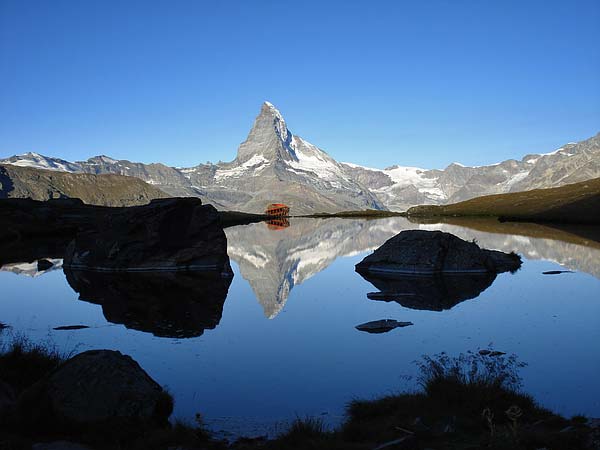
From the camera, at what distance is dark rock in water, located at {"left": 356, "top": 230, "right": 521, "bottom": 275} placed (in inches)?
1764

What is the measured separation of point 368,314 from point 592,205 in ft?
526

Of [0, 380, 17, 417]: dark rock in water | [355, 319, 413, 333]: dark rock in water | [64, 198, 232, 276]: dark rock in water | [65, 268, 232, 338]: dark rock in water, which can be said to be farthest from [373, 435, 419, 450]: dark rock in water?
[64, 198, 232, 276]: dark rock in water

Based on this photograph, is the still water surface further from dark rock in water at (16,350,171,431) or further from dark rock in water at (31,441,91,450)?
dark rock in water at (31,441,91,450)

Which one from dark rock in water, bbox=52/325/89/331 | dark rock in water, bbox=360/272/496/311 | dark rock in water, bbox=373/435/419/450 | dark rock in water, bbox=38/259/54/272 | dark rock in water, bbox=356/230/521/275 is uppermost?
dark rock in water, bbox=356/230/521/275

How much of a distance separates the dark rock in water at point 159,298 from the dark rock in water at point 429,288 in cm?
1080

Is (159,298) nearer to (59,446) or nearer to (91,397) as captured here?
(91,397)

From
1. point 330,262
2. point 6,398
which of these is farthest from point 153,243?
point 6,398

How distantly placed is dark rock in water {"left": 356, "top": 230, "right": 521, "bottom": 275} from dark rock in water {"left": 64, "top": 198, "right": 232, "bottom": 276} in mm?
13858

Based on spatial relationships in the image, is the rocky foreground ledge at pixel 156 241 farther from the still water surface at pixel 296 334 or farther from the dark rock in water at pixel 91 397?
the dark rock in water at pixel 91 397

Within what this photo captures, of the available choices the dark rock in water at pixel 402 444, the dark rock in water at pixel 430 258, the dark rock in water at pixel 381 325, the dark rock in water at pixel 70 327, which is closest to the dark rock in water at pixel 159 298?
the dark rock in water at pixel 70 327

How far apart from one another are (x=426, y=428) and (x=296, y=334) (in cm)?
1192

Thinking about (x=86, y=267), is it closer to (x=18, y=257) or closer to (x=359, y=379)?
(x=18, y=257)

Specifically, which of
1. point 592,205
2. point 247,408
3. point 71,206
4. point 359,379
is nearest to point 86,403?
point 247,408

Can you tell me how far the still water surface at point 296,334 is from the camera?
55.3 feet
